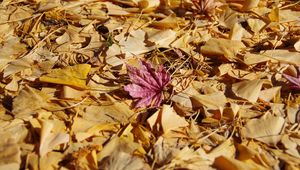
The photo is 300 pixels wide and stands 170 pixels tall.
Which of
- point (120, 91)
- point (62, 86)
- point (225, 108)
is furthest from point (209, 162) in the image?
point (62, 86)

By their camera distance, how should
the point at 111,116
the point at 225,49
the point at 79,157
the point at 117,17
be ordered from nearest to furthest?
the point at 79,157, the point at 111,116, the point at 225,49, the point at 117,17

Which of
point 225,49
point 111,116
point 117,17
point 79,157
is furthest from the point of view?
point 117,17

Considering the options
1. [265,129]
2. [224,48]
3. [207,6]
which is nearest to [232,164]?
[265,129]

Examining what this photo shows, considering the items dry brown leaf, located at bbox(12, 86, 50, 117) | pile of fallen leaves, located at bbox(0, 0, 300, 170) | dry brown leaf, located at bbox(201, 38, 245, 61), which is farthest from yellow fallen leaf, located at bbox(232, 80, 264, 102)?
dry brown leaf, located at bbox(12, 86, 50, 117)

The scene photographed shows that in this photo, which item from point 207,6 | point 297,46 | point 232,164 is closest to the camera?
point 232,164

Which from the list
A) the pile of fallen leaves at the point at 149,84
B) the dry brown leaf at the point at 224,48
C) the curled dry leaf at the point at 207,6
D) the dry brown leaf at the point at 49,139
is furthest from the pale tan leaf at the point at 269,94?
the dry brown leaf at the point at 49,139

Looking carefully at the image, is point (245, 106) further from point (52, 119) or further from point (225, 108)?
point (52, 119)

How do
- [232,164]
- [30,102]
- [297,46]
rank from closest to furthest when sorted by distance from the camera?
[232,164]
[30,102]
[297,46]

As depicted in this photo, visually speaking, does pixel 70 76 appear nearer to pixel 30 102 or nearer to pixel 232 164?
pixel 30 102

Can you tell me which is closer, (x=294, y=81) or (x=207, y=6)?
(x=294, y=81)
